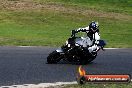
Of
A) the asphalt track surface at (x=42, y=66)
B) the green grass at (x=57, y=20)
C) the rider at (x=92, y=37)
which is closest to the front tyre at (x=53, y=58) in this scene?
the asphalt track surface at (x=42, y=66)

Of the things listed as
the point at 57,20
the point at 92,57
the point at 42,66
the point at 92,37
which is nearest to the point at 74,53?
the point at 92,57

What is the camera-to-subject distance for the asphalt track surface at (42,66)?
46.5ft

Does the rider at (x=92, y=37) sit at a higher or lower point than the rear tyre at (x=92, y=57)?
higher

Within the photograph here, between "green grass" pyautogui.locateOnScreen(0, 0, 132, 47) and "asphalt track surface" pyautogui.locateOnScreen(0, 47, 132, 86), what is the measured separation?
10.4 ft

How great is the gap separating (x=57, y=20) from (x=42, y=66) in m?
19.7

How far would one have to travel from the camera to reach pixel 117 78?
11.1 metres

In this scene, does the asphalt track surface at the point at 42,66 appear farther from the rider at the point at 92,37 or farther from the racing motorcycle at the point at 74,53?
the rider at the point at 92,37

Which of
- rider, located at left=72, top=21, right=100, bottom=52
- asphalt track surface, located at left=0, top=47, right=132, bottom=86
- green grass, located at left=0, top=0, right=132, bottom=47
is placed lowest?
green grass, located at left=0, top=0, right=132, bottom=47

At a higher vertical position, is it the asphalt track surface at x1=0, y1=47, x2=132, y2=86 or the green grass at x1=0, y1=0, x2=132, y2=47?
the asphalt track surface at x1=0, y1=47, x2=132, y2=86

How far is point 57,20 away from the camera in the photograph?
1422 inches

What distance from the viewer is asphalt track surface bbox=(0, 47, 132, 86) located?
14.2 meters

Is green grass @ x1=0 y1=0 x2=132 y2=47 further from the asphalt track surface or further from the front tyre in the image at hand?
the front tyre

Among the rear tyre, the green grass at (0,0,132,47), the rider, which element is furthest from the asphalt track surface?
the green grass at (0,0,132,47)

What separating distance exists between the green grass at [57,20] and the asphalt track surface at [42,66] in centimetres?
316
